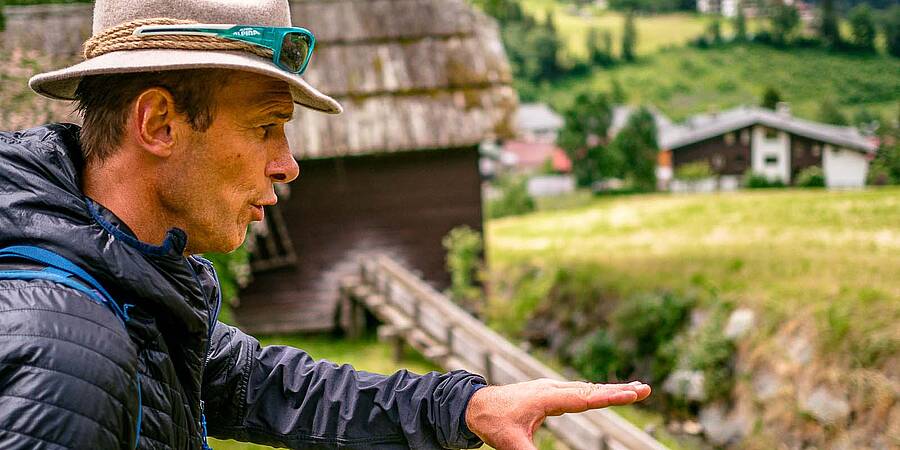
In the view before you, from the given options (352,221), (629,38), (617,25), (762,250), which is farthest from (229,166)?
(617,25)

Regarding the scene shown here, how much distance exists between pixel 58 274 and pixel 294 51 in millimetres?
684

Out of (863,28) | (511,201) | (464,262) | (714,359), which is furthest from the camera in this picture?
(511,201)

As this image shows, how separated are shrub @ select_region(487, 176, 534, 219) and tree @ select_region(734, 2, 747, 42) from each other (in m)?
9.62

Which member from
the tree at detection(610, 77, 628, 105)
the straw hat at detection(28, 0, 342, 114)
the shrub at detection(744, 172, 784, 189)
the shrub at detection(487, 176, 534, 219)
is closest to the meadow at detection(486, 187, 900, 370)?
the shrub at detection(744, 172, 784, 189)

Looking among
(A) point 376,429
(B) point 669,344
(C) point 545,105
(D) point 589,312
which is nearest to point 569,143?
(C) point 545,105

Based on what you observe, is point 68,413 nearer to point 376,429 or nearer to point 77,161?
point 77,161

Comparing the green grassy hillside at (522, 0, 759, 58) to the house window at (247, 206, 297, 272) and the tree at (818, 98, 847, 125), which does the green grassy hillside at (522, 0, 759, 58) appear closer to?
the tree at (818, 98, 847, 125)

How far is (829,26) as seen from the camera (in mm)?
16828

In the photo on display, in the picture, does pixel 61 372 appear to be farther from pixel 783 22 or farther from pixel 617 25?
pixel 617 25

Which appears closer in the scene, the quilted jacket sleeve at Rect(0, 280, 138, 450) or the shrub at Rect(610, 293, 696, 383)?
the quilted jacket sleeve at Rect(0, 280, 138, 450)

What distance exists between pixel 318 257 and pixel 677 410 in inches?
215

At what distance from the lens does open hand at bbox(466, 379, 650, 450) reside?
1.69 metres

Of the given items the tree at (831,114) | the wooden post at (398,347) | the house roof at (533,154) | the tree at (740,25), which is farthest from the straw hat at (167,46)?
the house roof at (533,154)

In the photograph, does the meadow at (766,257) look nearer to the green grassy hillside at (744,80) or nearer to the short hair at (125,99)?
the green grassy hillside at (744,80)
